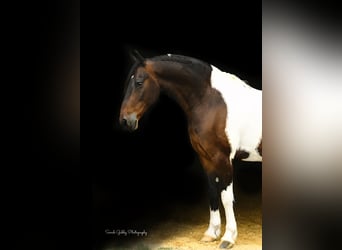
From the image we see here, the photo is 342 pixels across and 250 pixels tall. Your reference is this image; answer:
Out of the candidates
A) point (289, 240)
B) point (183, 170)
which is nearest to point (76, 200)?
point (183, 170)

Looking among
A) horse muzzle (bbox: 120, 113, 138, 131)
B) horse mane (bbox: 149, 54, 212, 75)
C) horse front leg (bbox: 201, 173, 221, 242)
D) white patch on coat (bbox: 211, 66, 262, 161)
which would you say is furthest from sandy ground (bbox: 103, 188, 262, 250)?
horse mane (bbox: 149, 54, 212, 75)

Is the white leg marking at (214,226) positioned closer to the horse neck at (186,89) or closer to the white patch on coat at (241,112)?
the white patch on coat at (241,112)

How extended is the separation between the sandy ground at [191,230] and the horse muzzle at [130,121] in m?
0.50

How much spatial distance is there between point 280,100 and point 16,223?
5.39 ft

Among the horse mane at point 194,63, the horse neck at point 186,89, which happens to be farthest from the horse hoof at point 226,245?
the horse mane at point 194,63

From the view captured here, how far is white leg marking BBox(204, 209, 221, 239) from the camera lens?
2514 mm

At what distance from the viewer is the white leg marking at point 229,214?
8.22 ft

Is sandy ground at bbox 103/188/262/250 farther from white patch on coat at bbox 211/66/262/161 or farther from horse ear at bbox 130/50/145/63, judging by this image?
horse ear at bbox 130/50/145/63

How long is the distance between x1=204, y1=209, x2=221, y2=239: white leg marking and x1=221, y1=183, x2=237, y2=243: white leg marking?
1.7 inches

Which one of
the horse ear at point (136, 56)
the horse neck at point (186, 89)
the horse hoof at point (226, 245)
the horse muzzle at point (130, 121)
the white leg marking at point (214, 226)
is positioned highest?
the horse ear at point (136, 56)

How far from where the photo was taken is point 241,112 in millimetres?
2510

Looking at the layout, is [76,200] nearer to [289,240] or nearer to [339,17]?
[289,240]

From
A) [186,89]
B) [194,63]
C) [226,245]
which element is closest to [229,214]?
[226,245]

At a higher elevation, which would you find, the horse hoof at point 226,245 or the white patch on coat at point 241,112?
the white patch on coat at point 241,112
